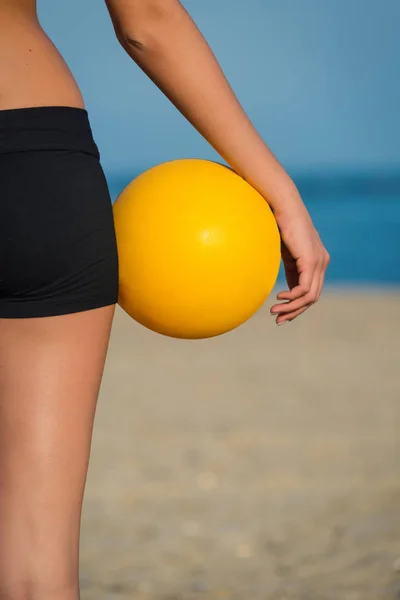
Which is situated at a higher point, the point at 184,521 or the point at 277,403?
the point at 184,521

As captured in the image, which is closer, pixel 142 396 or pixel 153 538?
pixel 153 538

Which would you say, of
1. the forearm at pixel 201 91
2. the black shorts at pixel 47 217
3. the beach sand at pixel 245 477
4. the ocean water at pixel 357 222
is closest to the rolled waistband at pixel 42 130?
the black shorts at pixel 47 217

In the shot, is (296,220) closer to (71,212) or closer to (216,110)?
(216,110)

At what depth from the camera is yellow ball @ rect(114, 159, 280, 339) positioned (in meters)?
1.93

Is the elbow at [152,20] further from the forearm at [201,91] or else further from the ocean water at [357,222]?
the ocean water at [357,222]

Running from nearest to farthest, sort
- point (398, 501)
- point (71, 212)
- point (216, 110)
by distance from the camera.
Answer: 1. point (71, 212)
2. point (216, 110)
3. point (398, 501)

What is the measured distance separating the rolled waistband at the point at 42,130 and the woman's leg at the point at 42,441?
10.7 inches

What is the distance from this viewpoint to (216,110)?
6.31 feet

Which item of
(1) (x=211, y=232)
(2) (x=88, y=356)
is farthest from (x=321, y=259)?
→ (2) (x=88, y=356)

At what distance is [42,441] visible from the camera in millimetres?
1721

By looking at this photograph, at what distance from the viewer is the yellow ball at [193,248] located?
1926mm

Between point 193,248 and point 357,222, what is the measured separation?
1482 inches

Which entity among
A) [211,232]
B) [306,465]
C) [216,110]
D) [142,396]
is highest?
[216,110]

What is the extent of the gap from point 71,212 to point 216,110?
36 cm
